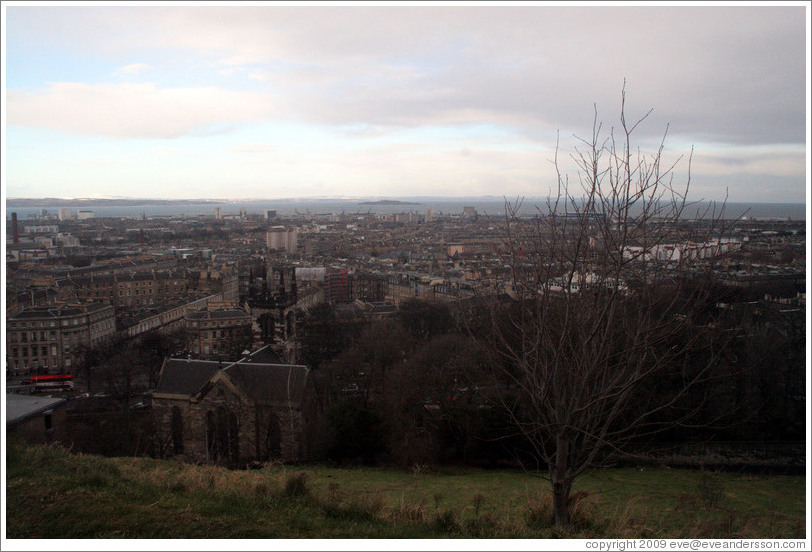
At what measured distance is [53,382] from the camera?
50.4ft

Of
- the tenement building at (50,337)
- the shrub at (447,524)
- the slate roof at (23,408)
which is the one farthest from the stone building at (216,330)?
the shrub at (447,524)

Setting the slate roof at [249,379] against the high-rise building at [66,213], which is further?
the high-rise building at [66,213]

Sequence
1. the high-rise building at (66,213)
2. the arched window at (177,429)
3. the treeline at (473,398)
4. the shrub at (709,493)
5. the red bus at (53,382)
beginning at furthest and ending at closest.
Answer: the high-rise building at (66,213), the red bus at (53,382), the arched window at (177,429), the treeline at (473,398), the shrub at (709,493)

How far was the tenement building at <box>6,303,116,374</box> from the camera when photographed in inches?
619

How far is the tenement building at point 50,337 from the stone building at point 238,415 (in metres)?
7.36

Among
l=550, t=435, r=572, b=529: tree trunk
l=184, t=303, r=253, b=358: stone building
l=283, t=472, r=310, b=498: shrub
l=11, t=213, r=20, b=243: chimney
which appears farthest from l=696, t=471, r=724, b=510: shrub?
l=11, t=213, r=20, b=243: chimney

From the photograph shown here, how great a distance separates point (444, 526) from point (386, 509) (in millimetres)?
554

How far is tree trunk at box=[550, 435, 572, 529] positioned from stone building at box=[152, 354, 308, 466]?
709 cm

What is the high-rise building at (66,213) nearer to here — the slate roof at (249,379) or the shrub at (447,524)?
the slate roof at (249,379)

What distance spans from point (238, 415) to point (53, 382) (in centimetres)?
806

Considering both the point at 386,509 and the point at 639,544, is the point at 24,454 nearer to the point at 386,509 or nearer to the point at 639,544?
the point at 386,509

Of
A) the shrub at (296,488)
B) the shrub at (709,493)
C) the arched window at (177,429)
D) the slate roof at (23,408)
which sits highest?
the shrub at (296,488)

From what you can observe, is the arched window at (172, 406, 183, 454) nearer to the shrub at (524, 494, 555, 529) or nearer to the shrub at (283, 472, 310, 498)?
the shrub at (283, 472, 310, 498)

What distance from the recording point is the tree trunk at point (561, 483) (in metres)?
3.71
